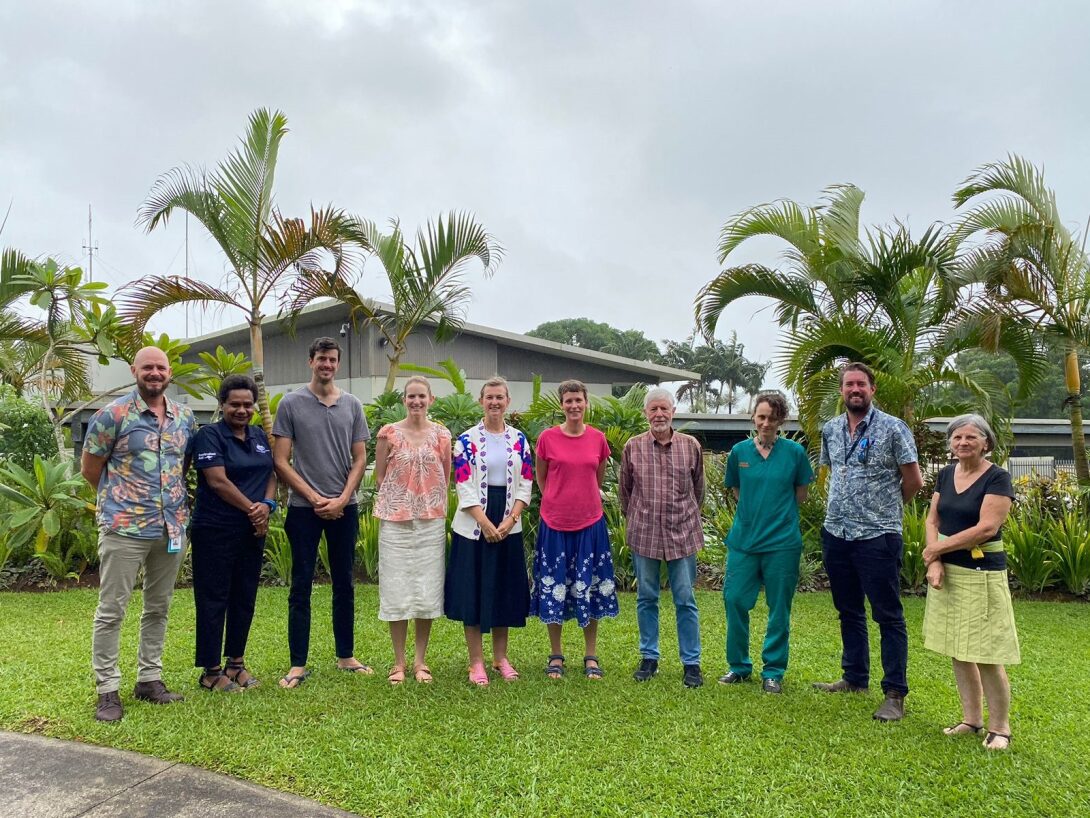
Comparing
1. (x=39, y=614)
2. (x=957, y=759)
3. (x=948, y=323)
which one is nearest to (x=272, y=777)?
(x=957, y=759)

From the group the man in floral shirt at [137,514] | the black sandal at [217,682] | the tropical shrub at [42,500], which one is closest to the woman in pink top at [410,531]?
the black sandal at [217,682]

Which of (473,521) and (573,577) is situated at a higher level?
(473,521)

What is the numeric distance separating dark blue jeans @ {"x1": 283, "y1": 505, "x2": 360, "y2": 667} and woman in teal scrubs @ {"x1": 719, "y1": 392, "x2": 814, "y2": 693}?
219cm

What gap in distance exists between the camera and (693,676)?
4.42 metres

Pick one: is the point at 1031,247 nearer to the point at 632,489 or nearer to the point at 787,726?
the point at 632,489

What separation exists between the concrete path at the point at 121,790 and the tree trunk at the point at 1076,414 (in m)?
8.23

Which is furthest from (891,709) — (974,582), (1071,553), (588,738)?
(1071,553)

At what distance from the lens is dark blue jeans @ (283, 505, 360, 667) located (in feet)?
14.5

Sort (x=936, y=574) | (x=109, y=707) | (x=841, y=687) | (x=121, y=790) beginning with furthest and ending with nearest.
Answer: (x=841, y=687) → (x=109, y=707) → (x=936, y=574) → (x=121, y=790)

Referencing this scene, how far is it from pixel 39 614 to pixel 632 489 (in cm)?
484

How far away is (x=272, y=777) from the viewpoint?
318cm

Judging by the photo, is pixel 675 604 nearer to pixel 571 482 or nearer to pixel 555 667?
pixel 555 667

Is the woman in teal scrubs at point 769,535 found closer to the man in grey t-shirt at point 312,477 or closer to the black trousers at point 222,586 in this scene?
the man in grey t-shirt at point 312,477

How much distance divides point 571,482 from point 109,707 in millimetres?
2569
